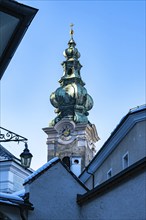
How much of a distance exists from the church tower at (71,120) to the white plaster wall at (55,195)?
31.1 m

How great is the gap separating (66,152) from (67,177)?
113ft

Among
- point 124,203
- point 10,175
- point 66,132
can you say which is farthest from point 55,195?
point 66,132

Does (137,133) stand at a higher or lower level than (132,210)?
higher

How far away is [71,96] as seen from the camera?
52.1 metres

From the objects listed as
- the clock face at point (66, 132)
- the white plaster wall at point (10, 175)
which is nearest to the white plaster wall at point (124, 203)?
the white plaster wall at point (10, 175)

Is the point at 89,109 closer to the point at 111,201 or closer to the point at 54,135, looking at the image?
the point at 54,135

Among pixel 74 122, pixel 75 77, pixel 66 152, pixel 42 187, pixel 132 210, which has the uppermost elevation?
pixel 75 77

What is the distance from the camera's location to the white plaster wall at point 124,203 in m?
9.09

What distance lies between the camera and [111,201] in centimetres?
1066

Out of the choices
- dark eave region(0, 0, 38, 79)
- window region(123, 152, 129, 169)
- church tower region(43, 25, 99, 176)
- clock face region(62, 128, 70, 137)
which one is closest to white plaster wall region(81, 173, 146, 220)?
window region(123, 152, 129, 169)

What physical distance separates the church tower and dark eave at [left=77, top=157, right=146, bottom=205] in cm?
3208

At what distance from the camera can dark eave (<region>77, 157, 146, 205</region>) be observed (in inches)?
361

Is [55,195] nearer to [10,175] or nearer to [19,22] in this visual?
[19,22]

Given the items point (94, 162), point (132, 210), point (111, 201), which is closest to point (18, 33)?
point (132, 210)
